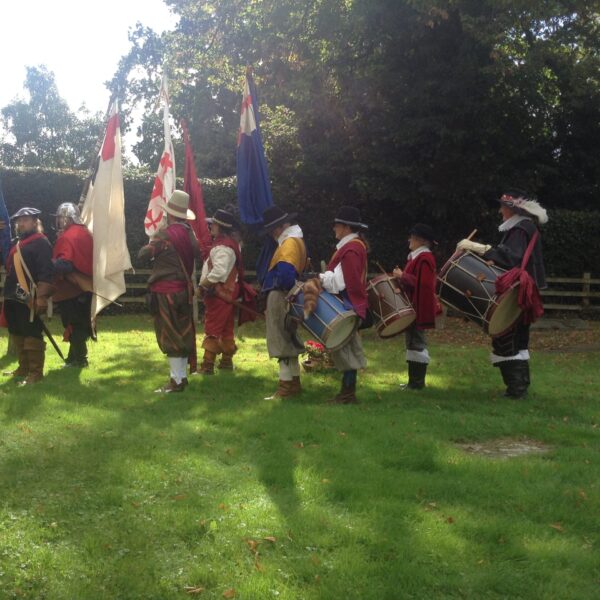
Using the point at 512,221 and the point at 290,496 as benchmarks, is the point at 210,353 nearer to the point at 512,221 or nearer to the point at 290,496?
the point at 512,221

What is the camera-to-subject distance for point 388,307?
8.40 m

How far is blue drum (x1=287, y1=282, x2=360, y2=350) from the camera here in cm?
773

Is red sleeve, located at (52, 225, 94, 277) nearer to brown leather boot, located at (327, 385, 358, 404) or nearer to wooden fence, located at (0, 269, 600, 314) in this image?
brown leather boot, located at (327, 385, 358, 404)

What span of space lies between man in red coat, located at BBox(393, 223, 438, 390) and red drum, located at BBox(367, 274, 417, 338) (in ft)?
0.98

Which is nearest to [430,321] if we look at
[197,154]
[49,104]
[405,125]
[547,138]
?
[405,125]

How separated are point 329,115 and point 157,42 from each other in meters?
25.4

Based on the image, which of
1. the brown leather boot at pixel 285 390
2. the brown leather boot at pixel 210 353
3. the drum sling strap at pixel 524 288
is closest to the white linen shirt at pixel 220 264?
the brown leather boot at pixel 210 353

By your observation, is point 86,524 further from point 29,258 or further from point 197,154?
point 197,154

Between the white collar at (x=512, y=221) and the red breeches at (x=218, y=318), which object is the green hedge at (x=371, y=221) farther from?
the white collar at (x=512, y=221)

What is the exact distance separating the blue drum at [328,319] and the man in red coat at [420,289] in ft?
3.75

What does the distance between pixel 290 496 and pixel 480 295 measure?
12.6 feet

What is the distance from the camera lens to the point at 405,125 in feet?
57.8

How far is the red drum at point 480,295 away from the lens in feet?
26.7

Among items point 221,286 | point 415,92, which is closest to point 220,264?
point 221,286
